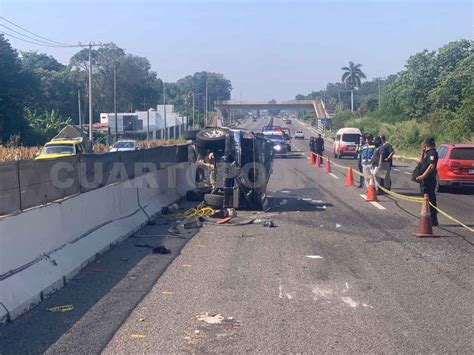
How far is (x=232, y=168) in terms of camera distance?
1797 cm

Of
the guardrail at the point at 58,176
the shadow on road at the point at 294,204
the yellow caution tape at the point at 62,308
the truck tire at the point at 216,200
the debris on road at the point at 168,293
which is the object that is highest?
the guardrail at the point at 58,176

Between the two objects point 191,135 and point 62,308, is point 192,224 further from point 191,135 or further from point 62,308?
point 62,308

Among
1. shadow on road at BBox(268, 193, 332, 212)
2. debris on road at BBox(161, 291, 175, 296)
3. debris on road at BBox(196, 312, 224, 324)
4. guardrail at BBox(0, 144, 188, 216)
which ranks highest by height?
guardrail at BBox(0, 144, 188, 216)

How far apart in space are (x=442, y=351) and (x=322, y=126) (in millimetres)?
124262

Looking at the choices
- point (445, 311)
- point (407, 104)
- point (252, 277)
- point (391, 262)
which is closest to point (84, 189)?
point (252, 277)

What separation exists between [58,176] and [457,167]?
15918 millimetres

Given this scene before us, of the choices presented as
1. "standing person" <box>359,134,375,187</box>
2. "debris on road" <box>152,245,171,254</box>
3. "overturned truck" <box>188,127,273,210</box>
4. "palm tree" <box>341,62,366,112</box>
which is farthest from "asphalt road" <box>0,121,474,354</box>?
"palm tree" <box>341,62,366,112</box>

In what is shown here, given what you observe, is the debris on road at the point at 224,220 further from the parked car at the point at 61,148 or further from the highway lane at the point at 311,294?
the parked car at the point at 61,148

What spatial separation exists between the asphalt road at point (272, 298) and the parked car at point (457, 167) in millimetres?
9359

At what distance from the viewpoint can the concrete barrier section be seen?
820 cm

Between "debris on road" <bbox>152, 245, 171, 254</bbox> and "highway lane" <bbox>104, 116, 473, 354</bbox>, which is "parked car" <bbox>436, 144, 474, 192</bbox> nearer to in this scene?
"highway lane" <bbox>104, 116, 473, 354</bbox>

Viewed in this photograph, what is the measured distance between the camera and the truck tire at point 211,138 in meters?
19.3

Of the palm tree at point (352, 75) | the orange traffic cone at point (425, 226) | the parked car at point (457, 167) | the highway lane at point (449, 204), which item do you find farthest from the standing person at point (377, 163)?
the palm tree at point (352, 75)

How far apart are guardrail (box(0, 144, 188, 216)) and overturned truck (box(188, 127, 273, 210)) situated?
2090mm
